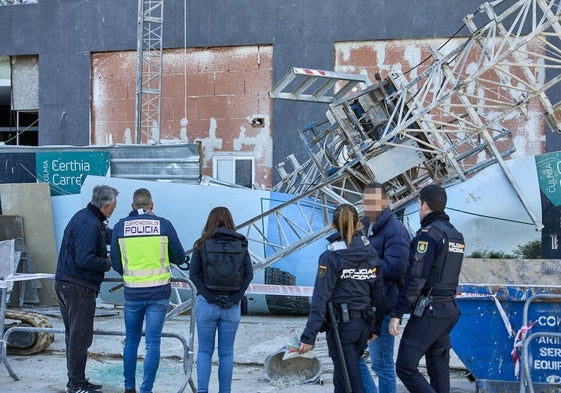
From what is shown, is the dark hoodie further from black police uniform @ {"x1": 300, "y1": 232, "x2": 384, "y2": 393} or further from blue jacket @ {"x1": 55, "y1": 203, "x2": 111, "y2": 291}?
blue jacket @ {"x1": 55, "y1": 203, "x2": 111, "y2": 291}

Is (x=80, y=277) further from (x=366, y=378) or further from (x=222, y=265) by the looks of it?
(x=366, y=378)

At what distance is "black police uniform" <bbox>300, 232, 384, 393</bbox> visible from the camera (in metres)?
5.67

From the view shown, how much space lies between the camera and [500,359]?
6750mm

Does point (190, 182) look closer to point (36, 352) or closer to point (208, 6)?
point (36, 352)

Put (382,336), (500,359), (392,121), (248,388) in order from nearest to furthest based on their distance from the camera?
(382,336)
(500,359)
(248,388)
(392,121)

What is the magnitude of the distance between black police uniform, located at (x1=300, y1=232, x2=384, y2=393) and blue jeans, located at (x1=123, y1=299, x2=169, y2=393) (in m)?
1.63

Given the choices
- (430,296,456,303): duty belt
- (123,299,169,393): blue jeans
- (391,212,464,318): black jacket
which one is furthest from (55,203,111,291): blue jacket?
(430,296,456,303): duty belt

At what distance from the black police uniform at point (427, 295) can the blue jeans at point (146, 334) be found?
83.2 inches

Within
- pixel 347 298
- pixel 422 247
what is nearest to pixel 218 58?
pixel 422 247

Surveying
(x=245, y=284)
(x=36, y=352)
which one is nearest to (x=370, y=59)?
(x=36, y=352)

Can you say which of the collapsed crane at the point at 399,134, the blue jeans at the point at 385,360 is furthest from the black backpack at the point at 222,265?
the collapsed crane at the point at 399,134

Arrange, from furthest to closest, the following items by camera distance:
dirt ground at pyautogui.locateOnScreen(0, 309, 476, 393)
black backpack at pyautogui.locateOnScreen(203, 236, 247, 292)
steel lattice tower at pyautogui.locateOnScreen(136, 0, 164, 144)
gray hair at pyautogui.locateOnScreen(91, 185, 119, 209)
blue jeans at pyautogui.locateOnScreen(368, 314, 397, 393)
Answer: steel lattice tower at pyautogui.locateOnScreen(136, 0, 164, 144) → dirt ground at pyautogui.locateOnScreen(0, 309, 476, 393) → gray hair at pyautogui.locateOnScreen(91, 185, 119, 209) → black backpack at pyautogui.locateOnScreen(203, 236, 247, 292) → blue jeans at pyautogui.locateOnScreen(368, 314, 397, 393)

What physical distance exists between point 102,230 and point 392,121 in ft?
19.6

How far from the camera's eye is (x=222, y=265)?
20.8 ft
